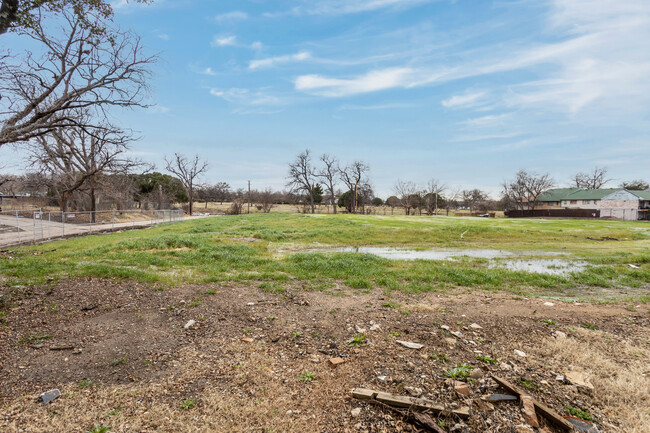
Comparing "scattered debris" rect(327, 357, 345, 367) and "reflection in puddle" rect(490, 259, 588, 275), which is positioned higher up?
Result: "scattered debris" rect(327, 357, 345, 367)

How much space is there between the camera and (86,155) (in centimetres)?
3073

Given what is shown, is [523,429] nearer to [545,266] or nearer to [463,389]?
[463,389]

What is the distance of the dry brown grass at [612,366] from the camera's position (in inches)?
120

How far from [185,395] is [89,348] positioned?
6.73 ft

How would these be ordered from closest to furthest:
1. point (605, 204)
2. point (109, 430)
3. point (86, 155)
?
1. point (109, 430)
2. point (86, 155)
3. point (605, 204)

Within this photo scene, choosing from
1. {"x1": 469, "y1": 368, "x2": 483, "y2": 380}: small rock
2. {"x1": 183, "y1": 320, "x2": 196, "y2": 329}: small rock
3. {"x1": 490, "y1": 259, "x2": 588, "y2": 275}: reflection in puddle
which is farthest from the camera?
{"x1": 490, "y1": 259, "x2": 588, "y2": 275}: reflection in puddle

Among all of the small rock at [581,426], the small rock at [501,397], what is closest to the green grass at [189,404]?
the small rock at [501,397]

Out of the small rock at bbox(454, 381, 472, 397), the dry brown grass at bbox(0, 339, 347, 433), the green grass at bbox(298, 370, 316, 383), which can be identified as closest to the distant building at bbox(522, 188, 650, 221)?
the small rock at bbox(454, 381, 472, 397)

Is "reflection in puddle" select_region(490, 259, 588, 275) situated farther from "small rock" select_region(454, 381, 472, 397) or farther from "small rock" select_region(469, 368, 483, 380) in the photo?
"small rock" select_region(454, 381, 472, 397)

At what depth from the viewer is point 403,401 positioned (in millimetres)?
3096

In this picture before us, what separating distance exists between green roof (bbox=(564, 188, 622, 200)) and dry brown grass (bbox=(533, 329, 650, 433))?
8721 centimetres

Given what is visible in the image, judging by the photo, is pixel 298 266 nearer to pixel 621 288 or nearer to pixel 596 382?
pixel 596 382

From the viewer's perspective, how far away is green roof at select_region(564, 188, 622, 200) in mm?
70000

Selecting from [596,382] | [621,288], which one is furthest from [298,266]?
[621,288]
